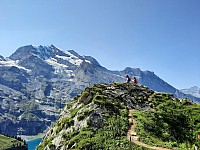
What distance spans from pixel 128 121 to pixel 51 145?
13140 mm

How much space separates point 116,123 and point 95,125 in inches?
132

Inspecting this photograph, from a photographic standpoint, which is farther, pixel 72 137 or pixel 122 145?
pixel 72 137

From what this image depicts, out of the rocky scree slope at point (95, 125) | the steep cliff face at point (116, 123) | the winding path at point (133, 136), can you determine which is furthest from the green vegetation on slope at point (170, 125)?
the rocky scree slope at point (95, 125)

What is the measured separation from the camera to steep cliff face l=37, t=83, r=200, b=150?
42344mm

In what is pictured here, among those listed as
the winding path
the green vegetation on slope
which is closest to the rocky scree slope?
the winding path

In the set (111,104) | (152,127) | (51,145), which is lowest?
(51,145)

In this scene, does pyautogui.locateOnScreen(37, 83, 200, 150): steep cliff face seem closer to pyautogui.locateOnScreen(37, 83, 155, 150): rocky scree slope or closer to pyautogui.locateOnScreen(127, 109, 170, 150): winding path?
pyautogui.locateOnScreen(37, 83, 155, 150): rocky scree slope

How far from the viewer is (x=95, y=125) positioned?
46906 mm

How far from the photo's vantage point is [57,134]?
53406mm

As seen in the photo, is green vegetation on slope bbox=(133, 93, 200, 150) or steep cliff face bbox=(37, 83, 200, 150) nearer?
steep cliff face bbox=(37, 83, 200, 150)

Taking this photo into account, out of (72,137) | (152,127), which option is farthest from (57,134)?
(152,127)

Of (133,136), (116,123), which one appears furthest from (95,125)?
(133,136)

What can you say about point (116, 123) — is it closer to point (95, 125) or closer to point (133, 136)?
point (95, 125)

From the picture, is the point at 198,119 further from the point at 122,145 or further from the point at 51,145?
the point at 51,145
